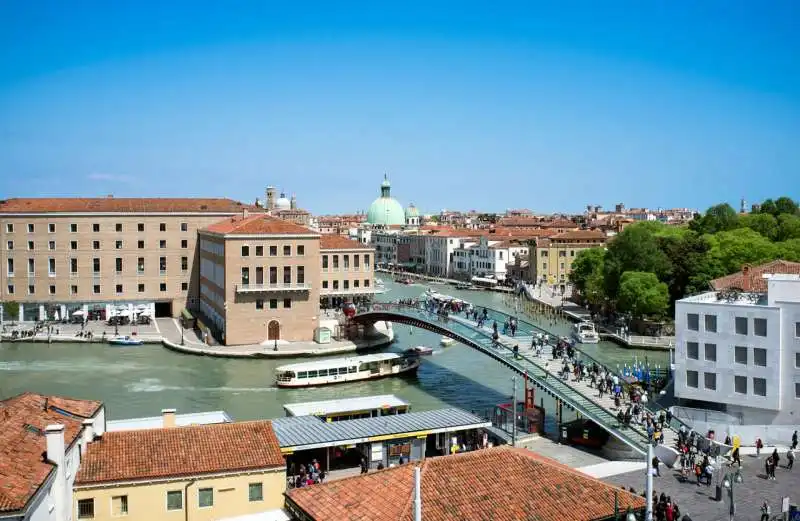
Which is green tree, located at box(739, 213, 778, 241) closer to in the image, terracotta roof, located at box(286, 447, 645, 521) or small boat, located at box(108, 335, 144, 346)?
small boat, located at box(108, 335, 144, 346)

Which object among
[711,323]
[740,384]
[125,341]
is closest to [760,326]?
[711,323]

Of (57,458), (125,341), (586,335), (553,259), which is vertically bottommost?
(586,335)

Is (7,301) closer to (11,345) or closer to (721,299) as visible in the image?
(11,345)

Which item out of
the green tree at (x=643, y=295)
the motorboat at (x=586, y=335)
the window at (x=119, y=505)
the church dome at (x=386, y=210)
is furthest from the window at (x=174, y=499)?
the church dome at (x=386, y=210)

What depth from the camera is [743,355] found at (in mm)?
23312

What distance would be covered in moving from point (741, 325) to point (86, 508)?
18315 millimetres

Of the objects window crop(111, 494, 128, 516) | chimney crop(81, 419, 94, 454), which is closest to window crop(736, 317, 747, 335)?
window crop(111, 494, 128, 516)

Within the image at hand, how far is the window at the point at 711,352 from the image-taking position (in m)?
23.9

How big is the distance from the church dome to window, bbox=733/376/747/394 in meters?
A: 115

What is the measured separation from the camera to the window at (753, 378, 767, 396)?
22.8 metres

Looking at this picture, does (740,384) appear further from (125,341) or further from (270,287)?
(125,341)

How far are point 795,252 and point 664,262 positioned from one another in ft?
24.4

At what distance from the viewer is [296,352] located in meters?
37.8

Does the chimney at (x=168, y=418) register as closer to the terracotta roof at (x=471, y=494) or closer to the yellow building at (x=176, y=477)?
the yellow building at (x=176, y=477)
